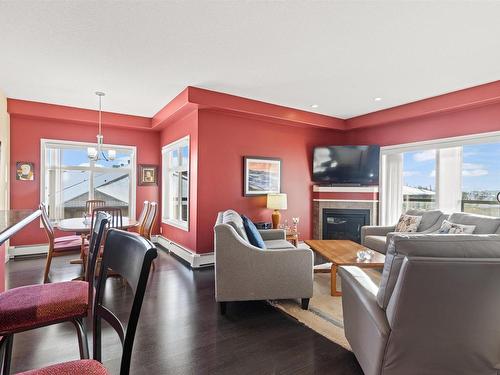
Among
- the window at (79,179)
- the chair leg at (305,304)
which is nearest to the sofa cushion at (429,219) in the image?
the chair leg at (305,304)

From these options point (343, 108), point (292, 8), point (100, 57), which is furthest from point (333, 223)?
point (100, 57)

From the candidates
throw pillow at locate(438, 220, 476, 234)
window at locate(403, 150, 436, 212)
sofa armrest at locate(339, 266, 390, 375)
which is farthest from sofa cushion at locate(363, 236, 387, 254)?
sofa armrest at locate(339, 266, 390, 375)

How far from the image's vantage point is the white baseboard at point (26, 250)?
4613 mm

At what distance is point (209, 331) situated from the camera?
2.38 meters

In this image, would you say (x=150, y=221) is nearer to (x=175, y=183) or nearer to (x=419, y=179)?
(x=175, y=183)

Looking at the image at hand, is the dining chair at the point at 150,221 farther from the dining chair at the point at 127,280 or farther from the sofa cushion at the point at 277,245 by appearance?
the dining chair at the point at 127,280

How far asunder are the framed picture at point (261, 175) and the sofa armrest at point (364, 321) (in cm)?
286

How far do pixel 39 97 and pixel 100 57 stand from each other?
2.18 meters

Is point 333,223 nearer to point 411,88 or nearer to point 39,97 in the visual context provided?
point 411,88

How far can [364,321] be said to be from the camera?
5.57ft

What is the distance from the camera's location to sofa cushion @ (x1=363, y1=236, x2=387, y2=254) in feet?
13.7

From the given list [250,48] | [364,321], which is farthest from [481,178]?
[250,48]

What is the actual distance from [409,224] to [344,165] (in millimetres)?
1685

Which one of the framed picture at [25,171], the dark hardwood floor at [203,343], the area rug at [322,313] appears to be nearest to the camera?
the dark hardwood floor at [203,343]
